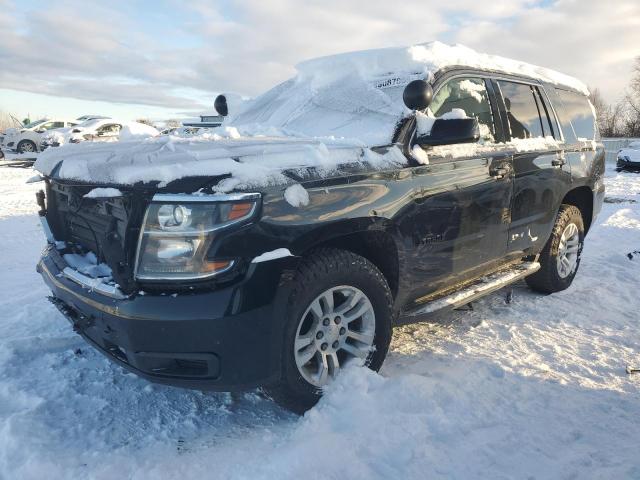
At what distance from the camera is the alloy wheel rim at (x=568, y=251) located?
15.0ft

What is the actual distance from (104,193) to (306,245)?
94cm

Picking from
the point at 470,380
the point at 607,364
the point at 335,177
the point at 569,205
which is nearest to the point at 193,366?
the point at 335,177

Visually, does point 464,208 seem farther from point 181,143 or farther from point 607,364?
point 181,143

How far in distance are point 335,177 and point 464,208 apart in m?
1.11

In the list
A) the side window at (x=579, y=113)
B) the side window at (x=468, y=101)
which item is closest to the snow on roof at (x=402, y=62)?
the side window at (x=468, y=101)

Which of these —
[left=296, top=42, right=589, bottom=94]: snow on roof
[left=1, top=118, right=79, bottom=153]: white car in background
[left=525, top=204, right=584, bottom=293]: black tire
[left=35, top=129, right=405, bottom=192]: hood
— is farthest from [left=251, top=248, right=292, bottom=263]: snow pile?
[left=1, top=118, right=79, bottom=153]: white car in background

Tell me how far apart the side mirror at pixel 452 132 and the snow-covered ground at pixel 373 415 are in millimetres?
1336

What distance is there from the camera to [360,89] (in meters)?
3.42

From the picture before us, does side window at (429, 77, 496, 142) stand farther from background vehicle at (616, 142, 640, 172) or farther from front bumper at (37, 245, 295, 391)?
background vehicle at (616, 142, 640, 172)

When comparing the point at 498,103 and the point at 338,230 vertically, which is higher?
the point at 498,103

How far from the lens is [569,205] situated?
15.3ft

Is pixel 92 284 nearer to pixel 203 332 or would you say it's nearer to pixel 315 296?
pixel 203 332

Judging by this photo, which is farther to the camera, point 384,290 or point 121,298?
point 384,290

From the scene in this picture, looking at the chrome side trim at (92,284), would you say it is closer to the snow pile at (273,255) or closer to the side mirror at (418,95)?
the snow pile at (273,255)
